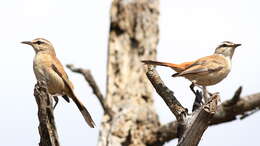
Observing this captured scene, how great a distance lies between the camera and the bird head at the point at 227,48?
1012 centimetres

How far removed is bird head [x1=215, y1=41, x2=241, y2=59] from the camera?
33.2 ft

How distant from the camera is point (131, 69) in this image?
9.83 meters

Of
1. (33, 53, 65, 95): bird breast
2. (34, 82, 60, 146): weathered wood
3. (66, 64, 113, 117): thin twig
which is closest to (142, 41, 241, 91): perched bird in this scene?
(33, 53, 65, 95): bird breast

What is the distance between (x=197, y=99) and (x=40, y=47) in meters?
4.28

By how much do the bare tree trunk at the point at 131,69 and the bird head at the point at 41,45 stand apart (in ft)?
3.40

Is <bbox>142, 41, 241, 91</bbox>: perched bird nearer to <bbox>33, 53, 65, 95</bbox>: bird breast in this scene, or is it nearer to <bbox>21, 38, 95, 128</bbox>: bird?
<bbox>21, 38, 95, 128</bbox>: bird

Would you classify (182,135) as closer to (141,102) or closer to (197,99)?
(197,99)

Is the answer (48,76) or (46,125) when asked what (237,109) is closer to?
(46,125)

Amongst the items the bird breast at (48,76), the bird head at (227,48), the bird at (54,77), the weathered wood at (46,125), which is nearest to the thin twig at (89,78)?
the weathered wood at (46,125)

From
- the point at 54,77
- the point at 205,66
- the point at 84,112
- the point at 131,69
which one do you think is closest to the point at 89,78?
the point at 84,112

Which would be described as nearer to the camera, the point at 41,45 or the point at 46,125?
the point at 46,125

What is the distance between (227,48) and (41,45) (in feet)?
10.2

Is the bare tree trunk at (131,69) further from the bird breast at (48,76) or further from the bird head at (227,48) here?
the bird head at (227,48)

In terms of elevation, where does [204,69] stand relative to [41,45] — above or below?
below
